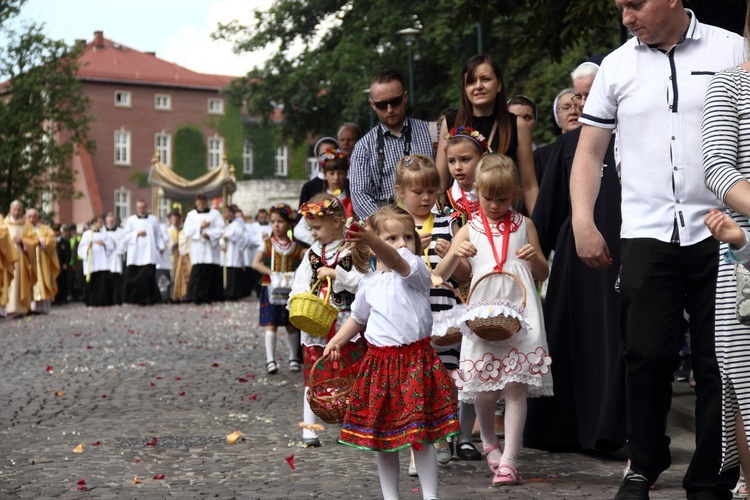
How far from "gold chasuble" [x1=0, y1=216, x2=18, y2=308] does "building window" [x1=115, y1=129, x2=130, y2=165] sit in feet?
193

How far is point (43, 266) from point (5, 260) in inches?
94.5

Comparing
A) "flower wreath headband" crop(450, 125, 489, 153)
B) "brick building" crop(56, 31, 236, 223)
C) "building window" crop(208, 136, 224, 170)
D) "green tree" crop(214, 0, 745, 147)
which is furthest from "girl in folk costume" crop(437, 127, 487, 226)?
"building window" crop(208, 136, 224, 170)

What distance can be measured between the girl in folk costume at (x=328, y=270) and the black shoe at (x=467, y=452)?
79 centimetres

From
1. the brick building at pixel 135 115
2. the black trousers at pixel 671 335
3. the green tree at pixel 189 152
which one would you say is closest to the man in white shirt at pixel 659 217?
the black trousers at pixel 671 335

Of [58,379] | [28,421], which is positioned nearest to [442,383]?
[28,421]

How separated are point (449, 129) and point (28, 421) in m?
3.84

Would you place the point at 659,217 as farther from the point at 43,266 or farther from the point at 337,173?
the point at 43,266

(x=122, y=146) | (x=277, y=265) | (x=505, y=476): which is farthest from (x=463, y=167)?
(x=122, y=146)

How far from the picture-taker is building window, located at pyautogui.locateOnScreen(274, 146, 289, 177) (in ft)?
307

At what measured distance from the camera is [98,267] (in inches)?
1364

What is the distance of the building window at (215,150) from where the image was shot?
88250mm

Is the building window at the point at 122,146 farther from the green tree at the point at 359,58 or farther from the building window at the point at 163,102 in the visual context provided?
the green tree at the point at 359,58

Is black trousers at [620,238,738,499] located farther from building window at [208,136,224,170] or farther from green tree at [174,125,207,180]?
building window at [208,136,224,170]

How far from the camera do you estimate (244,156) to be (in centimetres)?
8975
